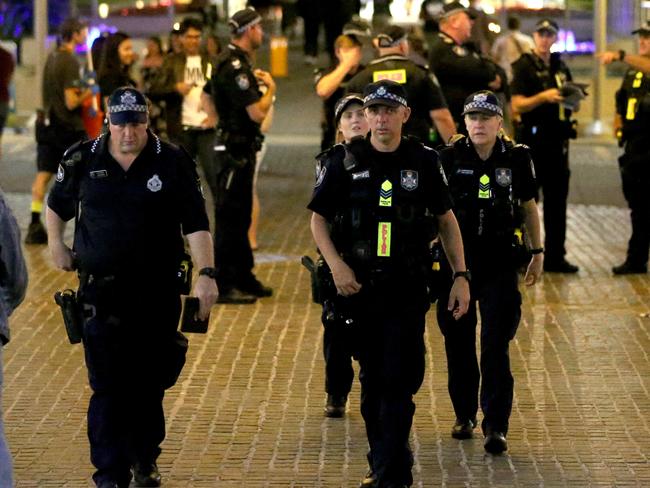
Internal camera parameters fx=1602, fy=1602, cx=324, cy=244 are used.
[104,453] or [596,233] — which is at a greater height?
[104,453]

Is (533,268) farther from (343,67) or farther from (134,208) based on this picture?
(343,67)

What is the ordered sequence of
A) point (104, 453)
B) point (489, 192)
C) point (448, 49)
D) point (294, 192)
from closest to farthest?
point (104, 453), point (489, 192), point (448, 49), point (294, 192)

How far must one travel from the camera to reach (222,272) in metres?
11.6

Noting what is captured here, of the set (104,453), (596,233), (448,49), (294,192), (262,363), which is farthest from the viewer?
(294,192)

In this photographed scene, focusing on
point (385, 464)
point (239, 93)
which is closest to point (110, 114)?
point (385, 464)

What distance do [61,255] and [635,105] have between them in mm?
6740

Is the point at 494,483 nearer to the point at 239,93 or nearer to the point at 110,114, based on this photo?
the point at 110,114

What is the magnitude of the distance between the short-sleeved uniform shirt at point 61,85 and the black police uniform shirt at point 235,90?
9.67ft

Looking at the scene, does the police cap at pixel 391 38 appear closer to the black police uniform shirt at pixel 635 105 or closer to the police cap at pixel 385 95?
the black police uniform shirt at pixel 635 105

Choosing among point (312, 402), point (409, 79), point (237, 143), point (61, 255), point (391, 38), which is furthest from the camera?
point (237, 143)

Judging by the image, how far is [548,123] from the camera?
12.8 meters

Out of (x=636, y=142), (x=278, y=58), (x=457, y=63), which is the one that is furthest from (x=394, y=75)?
(x=278, y=58)

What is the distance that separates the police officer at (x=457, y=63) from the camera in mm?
12219

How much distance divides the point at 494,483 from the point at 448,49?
5.68m
